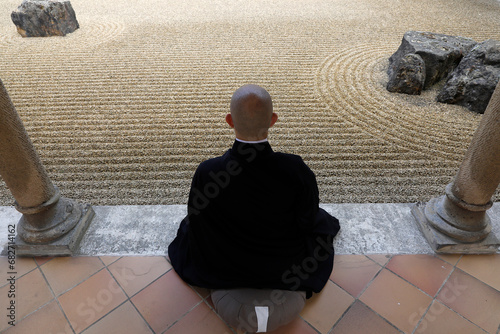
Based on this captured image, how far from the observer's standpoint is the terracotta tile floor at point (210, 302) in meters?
1.39

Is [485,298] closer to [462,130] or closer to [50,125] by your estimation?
[462,130]

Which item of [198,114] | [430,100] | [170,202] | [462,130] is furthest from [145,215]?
[430,100]

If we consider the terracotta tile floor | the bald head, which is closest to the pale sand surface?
the terracotta tile floor

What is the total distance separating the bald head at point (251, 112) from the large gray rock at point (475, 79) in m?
3.06

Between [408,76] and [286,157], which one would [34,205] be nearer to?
[286,157]

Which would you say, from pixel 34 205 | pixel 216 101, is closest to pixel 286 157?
pixel 34 205

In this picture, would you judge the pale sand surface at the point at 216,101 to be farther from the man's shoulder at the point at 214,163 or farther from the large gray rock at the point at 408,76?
the man's shoulder at the point at 214,163

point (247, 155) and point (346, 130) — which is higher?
point (247, 155)

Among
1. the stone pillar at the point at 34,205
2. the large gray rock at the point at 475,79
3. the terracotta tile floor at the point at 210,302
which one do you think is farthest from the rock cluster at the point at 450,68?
the stone pillar at the point at 34,205

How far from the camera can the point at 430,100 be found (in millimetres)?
3496

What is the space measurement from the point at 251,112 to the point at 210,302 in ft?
2.97

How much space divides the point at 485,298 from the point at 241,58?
3724 millimetres

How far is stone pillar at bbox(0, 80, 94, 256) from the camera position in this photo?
4.69ft

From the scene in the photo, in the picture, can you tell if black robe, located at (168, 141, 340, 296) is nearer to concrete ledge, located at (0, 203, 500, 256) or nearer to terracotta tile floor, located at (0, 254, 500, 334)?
terracotta tile floor, located at (0, 254, 500, 334)
